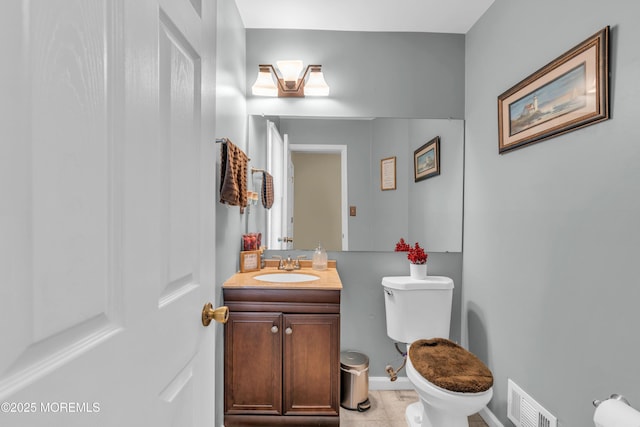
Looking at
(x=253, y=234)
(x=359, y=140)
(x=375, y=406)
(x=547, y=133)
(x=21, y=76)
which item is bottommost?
(x=375, y=406)

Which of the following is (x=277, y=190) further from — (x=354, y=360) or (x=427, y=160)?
(x=354, y=360)

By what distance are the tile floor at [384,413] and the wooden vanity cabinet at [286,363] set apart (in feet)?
0.87

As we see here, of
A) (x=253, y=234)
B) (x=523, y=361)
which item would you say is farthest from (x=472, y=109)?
(x=253, y=234)

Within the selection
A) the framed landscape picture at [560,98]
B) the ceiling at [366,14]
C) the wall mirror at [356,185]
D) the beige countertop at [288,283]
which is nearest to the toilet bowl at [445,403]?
the beige countertop at [288,283]

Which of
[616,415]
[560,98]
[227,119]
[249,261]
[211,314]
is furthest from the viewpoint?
[249,261]

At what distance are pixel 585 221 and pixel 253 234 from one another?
1.81 meters

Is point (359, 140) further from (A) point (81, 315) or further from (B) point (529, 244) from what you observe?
(A) point (81, 315)

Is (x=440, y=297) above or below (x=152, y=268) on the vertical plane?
below

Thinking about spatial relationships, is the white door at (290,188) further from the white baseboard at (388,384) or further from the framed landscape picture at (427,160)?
the white baseboard at (388,384)

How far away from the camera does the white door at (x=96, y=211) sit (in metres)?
0.33

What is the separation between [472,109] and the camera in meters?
2.23

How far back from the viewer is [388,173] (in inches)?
94.0

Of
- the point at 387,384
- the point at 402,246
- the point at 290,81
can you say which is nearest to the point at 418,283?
the point at 402,246

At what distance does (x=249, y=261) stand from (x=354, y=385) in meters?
1.05
